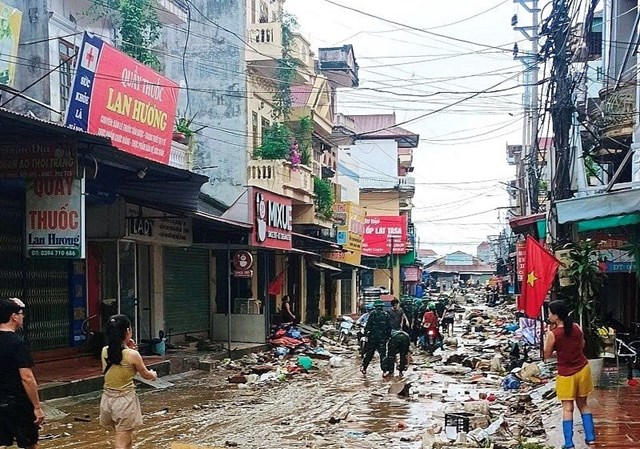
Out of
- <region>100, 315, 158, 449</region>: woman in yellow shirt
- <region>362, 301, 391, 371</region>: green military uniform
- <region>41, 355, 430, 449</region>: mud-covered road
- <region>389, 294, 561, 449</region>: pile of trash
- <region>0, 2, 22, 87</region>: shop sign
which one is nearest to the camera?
<region>100, 315, 158, 449</region>: woman in yellow shirt

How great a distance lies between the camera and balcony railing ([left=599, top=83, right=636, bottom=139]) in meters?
18.3

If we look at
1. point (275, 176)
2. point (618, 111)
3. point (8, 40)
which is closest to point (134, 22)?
point (8, 40)

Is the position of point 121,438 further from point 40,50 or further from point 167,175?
point 40,50

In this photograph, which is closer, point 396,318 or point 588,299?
point 588,299

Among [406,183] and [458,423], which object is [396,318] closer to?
[458,423]

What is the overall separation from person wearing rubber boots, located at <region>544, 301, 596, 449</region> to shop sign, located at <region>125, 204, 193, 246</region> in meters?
10.5

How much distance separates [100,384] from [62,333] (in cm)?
271

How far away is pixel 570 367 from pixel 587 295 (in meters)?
4.48

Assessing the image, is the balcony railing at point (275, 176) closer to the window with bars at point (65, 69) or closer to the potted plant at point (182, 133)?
the potted plant at point (182, 133)

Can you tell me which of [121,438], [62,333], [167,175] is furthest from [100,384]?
[121,438]

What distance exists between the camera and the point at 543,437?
9.49 m

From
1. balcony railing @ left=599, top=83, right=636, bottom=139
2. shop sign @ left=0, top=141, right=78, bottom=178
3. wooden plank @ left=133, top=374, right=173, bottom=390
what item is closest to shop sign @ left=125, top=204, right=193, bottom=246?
wooden plank @ left=133, top=374, right=173, bottom=390

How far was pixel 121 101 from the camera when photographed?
1752cm

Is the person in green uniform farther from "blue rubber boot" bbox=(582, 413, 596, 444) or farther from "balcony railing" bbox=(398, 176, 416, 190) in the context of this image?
"balcony railing" bbox=(398, 176, 416, 190)
